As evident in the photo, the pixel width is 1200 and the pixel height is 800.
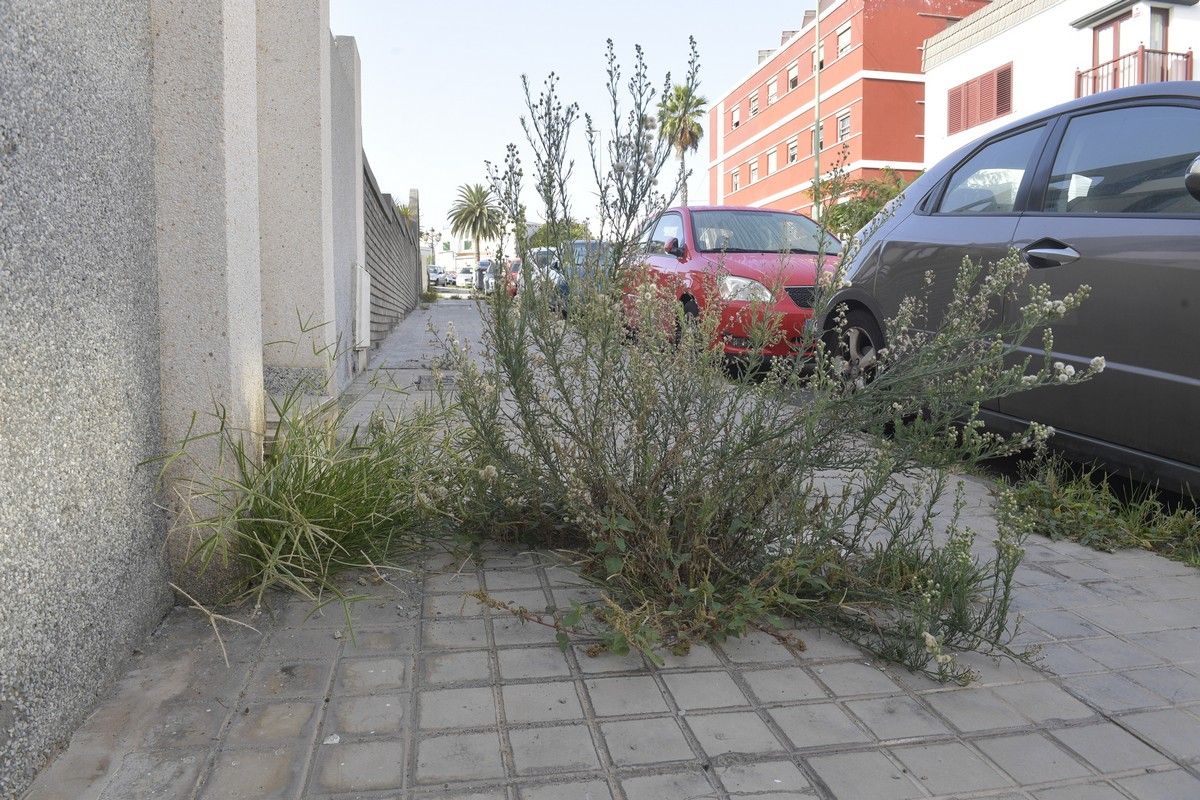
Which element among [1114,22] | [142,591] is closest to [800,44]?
[1114,22]

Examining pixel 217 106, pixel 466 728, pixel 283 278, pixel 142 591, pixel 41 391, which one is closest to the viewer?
pixel 41 391

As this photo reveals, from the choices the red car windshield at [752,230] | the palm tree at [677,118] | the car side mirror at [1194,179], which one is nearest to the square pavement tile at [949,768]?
the palm tree at [677,118]

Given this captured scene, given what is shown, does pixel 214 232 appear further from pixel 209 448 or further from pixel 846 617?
pixel 846 617

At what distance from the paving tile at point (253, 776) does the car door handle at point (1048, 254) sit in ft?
12.2

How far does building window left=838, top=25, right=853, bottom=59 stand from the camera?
133 feet

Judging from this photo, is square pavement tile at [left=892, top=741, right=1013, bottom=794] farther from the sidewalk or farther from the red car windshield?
the red car windshield

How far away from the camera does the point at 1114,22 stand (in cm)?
2472

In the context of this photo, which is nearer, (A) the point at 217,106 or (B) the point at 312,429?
(A) the point at 217,106

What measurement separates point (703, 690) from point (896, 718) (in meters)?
0.49

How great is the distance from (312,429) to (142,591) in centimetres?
96

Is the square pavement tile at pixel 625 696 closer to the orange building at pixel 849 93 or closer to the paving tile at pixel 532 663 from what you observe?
the paving tile at pixel 532 663

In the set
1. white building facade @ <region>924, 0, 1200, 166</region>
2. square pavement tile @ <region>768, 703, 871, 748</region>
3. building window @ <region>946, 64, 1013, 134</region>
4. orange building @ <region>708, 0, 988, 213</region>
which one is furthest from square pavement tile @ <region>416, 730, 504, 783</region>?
orange building @ <region>708, 0, 988, 213</region>

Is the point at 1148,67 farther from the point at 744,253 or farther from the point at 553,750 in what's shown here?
the point at 553,750

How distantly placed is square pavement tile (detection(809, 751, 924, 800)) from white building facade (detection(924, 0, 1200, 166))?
71.2 ft
